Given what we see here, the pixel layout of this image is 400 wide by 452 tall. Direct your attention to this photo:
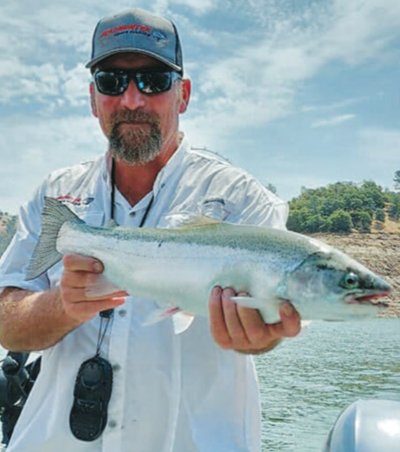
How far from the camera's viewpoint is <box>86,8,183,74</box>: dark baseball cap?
3559mm

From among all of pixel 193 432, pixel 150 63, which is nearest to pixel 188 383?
pixel 193 432

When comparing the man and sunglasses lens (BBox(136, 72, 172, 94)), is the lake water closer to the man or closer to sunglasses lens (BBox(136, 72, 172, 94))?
the man

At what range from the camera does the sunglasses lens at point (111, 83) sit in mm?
3586

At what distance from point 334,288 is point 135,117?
1.65 meters

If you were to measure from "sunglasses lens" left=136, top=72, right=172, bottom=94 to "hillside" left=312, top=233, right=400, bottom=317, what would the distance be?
304ft

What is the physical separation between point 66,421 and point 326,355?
3063cm

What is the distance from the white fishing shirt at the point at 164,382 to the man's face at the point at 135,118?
366 mm

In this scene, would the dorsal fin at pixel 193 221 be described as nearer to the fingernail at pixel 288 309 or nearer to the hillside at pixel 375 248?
the fingernail at pixel 288 309

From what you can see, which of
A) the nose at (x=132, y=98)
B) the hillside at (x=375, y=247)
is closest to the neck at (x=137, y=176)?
the nose at (x=132, y=98)

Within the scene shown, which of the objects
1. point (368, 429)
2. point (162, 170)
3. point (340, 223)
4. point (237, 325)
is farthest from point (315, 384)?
point (340, 223)

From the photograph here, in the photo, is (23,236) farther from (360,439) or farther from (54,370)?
(360,439)

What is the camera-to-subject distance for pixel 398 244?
107188 mm

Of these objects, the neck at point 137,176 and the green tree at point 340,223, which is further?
the green tree at point 340,223

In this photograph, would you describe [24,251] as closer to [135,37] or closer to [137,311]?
[137,311]
